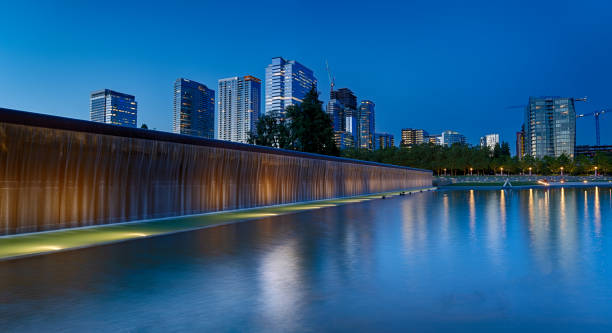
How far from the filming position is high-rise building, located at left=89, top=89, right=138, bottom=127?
147950 millimetres

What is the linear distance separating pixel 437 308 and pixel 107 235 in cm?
828

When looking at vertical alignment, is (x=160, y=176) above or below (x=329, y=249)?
above

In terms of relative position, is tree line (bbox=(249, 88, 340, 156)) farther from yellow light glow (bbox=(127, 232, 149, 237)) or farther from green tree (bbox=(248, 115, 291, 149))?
yellow light glow (bbox=(127, 232, 149, 237))

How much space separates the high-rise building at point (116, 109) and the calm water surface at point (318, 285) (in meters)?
151

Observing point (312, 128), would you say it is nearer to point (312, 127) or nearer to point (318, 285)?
point (312, 127)

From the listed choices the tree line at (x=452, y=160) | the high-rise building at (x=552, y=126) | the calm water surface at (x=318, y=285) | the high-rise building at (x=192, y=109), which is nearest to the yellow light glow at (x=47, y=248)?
the calm water surface at (x=318, y=285)

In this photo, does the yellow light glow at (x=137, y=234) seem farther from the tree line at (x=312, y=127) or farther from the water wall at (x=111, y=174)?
the tree line at (x=312, y=127)

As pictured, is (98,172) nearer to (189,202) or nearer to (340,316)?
(189,202)

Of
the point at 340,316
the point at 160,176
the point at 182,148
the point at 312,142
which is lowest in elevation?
the point at 340,316

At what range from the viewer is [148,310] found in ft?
13.9

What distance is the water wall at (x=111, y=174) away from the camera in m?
9.91

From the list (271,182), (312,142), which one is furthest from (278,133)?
(271,182)

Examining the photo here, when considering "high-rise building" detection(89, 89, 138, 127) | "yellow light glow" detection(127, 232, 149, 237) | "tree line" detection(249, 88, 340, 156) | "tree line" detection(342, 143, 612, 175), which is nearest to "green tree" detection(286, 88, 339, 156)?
"tree line" detection(249, 88, 340, 156)

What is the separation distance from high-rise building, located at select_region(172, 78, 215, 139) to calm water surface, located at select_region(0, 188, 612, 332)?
171 meters
